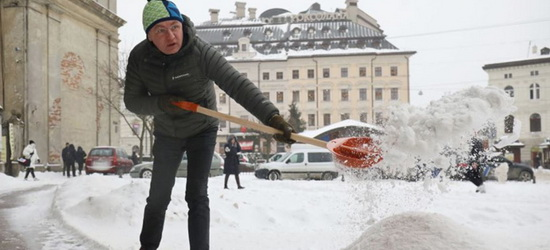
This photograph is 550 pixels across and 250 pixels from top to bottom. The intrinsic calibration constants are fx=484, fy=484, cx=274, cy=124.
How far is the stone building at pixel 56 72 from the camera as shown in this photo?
22.8 metres

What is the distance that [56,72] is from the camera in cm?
2462

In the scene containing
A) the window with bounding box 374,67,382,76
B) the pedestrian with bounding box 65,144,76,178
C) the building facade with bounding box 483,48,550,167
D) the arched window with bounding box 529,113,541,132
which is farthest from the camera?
the window with bounding box 374,67,382,76

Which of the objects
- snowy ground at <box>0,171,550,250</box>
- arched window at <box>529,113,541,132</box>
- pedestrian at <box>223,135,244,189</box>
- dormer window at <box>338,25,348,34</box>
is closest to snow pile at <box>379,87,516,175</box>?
snowy ground at <box>0,171,550,250</box>

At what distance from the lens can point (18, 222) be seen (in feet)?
22.1

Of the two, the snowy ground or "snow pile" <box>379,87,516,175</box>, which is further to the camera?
"snow pile" <box>379,87,516,175</box>

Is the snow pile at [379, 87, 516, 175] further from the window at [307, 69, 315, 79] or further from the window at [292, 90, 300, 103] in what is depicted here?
the window at [292, 90, 300, 103]

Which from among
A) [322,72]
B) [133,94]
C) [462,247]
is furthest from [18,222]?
[322,72]

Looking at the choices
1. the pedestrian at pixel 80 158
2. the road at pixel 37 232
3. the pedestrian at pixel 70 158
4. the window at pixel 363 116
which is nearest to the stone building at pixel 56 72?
the pedestrian at pixel 80 158

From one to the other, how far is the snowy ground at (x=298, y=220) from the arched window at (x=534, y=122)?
5045 cm

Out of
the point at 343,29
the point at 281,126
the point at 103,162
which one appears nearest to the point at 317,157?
the point at 103,162

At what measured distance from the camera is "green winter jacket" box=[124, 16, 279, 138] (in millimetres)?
3312

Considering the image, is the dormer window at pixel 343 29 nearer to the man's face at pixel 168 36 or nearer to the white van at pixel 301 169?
the white van at pixel 301 169

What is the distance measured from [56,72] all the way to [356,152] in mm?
23857

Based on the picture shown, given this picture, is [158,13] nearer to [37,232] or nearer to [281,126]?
[281,126]
